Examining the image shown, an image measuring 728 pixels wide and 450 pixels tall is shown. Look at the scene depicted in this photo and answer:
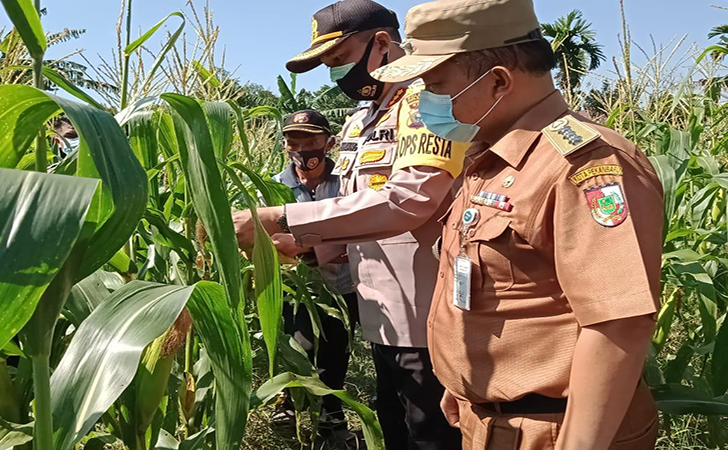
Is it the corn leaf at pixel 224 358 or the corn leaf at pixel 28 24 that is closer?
the corn leaf at pixel 28 24

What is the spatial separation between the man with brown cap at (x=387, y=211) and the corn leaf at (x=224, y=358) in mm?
431

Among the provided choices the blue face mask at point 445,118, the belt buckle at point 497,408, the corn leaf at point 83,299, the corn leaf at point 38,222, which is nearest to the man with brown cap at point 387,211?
the blue face mask at point 445,118

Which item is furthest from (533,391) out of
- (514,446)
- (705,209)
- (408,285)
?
(705,209)

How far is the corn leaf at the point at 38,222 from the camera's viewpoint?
0.50 meters

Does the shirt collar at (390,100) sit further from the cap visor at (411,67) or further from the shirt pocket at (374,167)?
the cap visor at (411,67)

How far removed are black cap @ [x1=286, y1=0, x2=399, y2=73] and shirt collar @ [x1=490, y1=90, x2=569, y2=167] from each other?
81cm

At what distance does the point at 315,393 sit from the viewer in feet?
4.39

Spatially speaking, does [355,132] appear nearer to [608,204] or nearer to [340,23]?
[340,23]

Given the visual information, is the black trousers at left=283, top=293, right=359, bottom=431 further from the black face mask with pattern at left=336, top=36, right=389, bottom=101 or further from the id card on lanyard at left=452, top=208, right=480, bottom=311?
the id card on lanyard at left=452, top=208, right=480, bottom=311

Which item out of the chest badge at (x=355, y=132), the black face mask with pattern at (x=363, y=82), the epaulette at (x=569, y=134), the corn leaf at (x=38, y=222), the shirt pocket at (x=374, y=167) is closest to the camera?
the corn leaf at (x=38, y=222)

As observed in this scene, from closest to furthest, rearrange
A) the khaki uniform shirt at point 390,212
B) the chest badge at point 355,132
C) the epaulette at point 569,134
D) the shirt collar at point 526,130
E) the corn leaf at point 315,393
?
the epaulette at point 569,134
the shirt collar at point 526,130
the corn leaf at point 315,393
the khaki uniform shirt at point 390,212
the chest badge at point 355,132

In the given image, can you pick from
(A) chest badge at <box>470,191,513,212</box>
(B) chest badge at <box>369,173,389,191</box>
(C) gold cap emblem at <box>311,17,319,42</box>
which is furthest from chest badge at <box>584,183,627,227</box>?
(C) gold cap emblem at <box>311,17,319,42</box>

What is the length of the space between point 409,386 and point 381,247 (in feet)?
1.25

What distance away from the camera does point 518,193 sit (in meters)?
0.98
